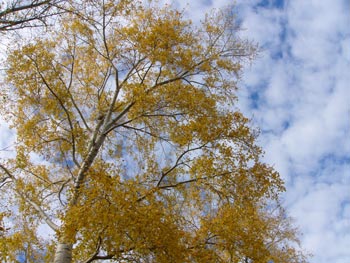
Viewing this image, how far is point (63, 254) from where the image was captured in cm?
691

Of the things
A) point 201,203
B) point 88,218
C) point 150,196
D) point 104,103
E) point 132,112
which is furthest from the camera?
point 104,103

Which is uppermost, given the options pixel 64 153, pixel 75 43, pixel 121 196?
pixel 75 43

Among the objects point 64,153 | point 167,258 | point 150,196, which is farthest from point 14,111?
point 167,258

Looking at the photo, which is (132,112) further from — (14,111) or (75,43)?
(14,111)

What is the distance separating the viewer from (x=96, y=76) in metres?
10.4

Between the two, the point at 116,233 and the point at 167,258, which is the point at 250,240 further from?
the point at 116,233

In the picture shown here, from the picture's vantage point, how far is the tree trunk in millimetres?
6867

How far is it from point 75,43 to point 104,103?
1725 millimetres

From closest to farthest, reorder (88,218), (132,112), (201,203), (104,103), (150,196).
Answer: (88,218)
(150,196)
(201,203)
(132,112)
(104,103)

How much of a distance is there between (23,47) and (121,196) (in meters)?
4.55

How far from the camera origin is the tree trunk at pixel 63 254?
6.87 meters

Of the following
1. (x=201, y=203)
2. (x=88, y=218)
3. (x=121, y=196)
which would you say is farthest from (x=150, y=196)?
(x=201, y=203)

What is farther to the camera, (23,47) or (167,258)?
(23,47)

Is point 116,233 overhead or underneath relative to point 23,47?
underneath
